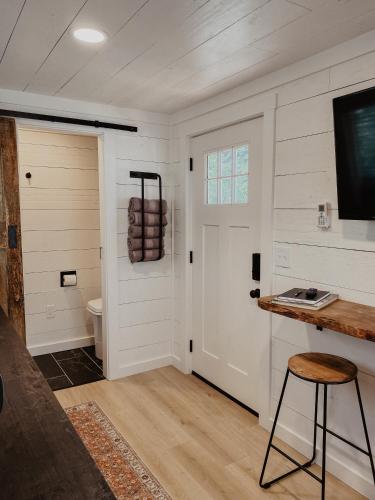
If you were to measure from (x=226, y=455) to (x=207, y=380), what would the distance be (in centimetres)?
92

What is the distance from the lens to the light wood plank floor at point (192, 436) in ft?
6.57

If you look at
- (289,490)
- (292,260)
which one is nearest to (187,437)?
(289,490)

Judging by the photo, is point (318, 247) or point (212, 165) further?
point (212, 165)

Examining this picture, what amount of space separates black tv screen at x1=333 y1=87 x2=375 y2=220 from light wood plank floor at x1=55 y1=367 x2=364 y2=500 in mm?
1451

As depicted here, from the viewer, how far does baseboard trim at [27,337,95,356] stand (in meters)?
3.72

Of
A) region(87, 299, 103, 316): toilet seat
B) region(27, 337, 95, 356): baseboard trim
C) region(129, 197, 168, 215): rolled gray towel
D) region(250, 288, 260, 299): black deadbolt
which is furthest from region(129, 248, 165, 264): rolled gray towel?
region(27, 337, 95, 356): baseboard trim

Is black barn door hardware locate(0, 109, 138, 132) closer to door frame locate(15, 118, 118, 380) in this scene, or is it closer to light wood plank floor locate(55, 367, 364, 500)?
door frame locate(15, 118, 118, 380)

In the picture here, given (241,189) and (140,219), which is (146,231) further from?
(241,189)

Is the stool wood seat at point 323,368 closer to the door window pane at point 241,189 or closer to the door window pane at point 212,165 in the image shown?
the door window pane at point 241,189

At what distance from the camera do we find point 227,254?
2865 mm

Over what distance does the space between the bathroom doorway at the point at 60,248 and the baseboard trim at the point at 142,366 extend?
247 millimetres

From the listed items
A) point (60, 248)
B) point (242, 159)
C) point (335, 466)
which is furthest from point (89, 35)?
point (335, 466)

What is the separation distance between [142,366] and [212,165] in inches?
71.3

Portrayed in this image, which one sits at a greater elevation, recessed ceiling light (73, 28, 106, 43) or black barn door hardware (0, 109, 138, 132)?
recessed ceiling light (73, 28, 106, 43)
